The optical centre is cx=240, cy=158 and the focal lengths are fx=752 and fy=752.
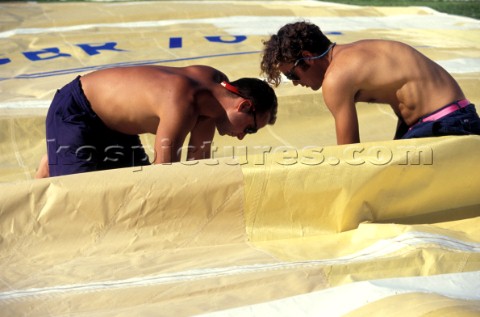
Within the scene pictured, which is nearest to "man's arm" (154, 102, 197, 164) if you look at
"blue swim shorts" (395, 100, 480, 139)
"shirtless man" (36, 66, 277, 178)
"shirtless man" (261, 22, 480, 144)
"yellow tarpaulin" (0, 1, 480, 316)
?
"shirtless man" (36, 66, 277, 178)

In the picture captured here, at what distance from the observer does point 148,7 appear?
5824 mm

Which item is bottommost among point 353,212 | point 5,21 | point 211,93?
point 5,21

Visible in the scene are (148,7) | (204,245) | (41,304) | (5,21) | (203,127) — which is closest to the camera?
(41,304)

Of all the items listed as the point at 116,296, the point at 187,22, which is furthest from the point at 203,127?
the point at 187,22

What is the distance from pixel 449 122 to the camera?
2.58 metres

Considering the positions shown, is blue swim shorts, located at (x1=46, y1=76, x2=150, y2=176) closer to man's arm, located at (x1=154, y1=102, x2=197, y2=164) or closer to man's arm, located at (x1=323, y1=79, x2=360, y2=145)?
man's arm, located at (x1=154, y1=102, x2=197, y2=164)

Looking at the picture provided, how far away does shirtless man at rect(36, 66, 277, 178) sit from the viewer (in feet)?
8.09

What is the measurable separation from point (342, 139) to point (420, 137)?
269mm

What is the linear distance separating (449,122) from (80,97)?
1308 millimetres

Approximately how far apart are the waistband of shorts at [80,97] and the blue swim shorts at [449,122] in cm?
114

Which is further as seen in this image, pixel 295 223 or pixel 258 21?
Result: pixel 258 21

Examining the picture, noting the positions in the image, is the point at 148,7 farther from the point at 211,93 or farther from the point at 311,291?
the point at 311,291

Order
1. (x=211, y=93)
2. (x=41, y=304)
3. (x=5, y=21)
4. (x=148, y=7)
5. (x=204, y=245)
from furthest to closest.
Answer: (x=148, y=7), (x=5, y=21), (x=211, y=93), (x=204, y=245), (x=41, y=304)

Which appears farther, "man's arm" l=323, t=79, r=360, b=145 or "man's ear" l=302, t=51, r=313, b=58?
"man's ear" l=302, t=51, r=313, b=58
